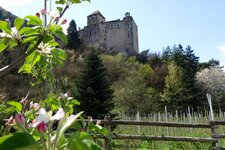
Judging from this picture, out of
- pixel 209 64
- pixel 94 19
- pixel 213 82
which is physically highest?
pixel 94 19

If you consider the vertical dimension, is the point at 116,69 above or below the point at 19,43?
above

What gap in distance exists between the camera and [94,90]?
1653 cm

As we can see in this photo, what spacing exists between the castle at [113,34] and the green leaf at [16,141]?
54.1 metres

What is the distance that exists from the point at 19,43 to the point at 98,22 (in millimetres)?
57473

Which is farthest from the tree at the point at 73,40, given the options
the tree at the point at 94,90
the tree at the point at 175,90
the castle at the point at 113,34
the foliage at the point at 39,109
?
the foliage at the point at 39,109

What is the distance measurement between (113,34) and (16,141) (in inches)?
2225

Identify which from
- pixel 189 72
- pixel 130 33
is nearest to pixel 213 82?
pixel 189 72

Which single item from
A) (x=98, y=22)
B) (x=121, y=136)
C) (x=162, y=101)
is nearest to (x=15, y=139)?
(x=121, y=136)

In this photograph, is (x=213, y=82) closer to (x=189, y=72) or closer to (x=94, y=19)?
(x=189, y=72)

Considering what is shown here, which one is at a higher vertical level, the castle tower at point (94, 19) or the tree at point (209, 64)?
the castle tower at point (94, 19)

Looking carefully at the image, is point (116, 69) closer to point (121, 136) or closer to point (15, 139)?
point (121, 136)

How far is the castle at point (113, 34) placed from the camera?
55.4m

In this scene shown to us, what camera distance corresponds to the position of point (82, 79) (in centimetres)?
1709

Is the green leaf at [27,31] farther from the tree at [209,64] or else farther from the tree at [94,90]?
the tree at [209,64]
